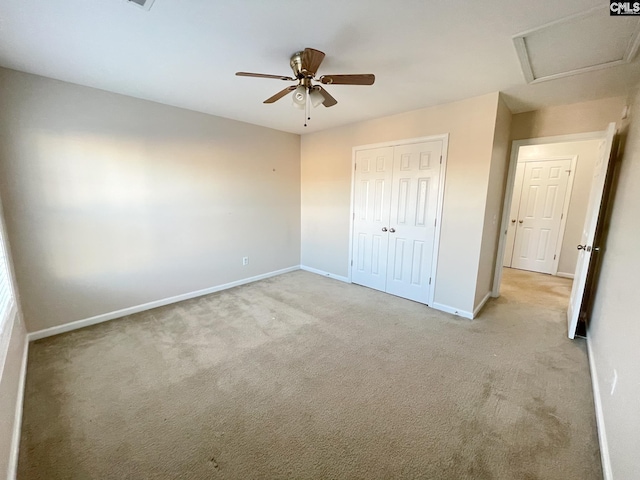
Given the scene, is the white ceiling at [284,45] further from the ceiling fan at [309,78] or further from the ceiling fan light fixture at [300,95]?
the ceiling fan light fixture at [300,95]

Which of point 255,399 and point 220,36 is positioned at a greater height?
point 220,36

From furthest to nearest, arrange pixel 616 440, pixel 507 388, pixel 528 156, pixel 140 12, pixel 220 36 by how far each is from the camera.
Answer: pixel 528 156, pixel 507 388, pixel 220 36, pixel 140 12, pixel 616 440

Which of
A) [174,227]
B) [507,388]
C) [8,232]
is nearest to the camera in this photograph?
[507,388]

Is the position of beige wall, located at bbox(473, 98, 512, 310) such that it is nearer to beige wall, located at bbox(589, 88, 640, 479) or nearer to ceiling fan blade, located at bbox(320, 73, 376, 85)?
beige wall, located at bbox(589, 88, 640, 479)

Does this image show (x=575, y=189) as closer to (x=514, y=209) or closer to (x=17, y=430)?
(x=514, y=209)

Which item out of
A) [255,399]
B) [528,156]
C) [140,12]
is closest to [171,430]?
[255,399]

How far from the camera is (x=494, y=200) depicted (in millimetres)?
3072

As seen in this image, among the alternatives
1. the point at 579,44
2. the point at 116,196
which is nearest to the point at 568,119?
the point at 579,44

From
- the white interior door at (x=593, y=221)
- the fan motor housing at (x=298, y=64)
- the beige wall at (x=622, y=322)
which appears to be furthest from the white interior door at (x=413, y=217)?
the fan motor housing at (x=298, y=64)

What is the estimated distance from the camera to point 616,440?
1304 millimetres

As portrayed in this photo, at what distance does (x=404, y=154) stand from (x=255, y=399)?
316 centimetres

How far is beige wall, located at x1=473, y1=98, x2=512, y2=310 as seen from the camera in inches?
111

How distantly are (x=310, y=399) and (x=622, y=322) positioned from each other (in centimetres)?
208

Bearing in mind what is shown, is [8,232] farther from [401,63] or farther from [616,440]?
[616,440]
